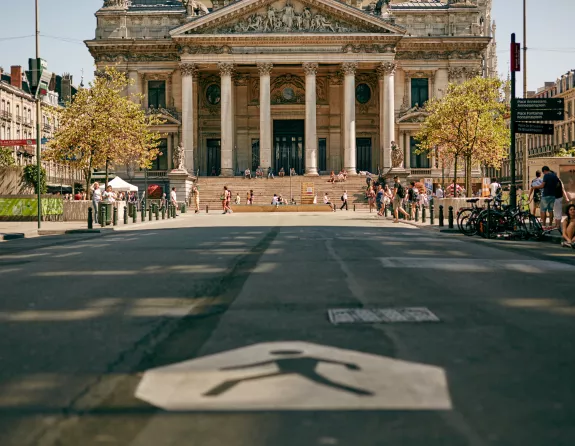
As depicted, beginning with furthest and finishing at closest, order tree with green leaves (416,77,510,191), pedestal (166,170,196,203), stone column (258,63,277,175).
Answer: stone column (258,63,277,175), pedestal (166,170,196,203), tree with green leaves (416,77,510,191)

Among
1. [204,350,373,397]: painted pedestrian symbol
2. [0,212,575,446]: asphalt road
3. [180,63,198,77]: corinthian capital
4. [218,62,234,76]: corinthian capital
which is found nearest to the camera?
[0,212,575,446]: asphalt road

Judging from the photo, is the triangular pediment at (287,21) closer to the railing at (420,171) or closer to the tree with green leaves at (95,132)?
the railing at (420,171)

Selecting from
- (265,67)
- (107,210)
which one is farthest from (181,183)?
(107,210)

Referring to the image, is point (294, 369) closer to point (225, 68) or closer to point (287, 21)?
point (225, 68)

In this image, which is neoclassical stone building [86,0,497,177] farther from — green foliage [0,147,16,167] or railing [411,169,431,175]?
green foliage [0,147,16,167]

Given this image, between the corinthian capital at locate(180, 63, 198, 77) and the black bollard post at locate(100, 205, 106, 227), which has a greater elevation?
the corinthian capital at locate(180, 63, 198, 77)

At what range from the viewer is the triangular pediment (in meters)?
65.6

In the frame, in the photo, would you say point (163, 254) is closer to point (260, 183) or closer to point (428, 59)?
point (260, 183)

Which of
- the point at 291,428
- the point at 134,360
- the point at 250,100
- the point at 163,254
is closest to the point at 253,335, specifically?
the point at 134,360

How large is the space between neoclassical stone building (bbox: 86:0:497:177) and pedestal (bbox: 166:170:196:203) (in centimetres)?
591

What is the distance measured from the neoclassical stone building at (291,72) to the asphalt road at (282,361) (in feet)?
188

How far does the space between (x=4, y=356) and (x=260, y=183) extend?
59.0 metres

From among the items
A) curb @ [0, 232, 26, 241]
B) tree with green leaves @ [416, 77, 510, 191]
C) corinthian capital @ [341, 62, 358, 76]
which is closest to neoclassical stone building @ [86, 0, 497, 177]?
corinthian capital @ [341, 62, 358, 76]

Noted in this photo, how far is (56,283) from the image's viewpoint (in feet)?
33.9
